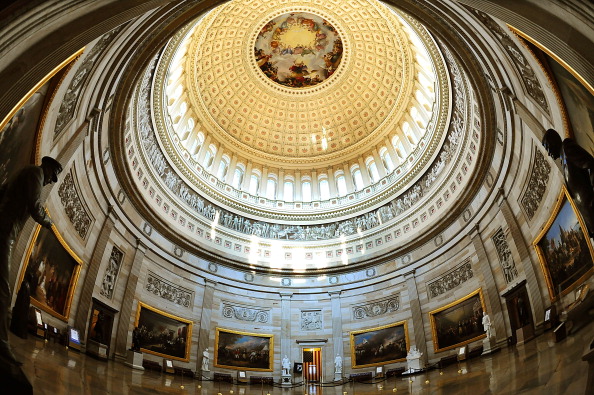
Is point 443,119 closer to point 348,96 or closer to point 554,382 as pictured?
point 348,96

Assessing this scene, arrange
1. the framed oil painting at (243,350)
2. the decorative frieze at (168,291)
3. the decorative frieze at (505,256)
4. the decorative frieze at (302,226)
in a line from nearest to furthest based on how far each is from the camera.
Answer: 1. the decorative frieze at (505,256)
2. the decorative frieze at (168,291)
3. the decorative frieze at (302,226)
4. the framed oil painting at (243,350)

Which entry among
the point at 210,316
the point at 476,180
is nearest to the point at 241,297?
the point at 210,316

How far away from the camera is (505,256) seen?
17703 mm

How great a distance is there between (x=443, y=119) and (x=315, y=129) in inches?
452

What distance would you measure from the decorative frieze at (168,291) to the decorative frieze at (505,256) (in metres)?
15.0

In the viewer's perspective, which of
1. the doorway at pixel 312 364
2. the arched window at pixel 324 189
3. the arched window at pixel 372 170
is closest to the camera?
the doorway at pixel 312 364

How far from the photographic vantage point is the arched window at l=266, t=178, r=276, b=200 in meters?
30.3

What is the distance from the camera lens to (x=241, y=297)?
24.2 metres

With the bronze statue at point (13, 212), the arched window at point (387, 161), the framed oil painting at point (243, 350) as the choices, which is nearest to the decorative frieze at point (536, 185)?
the arched window at point (387, 161)

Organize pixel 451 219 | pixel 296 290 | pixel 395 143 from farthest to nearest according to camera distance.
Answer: pixel 395 143, pixel 296 290, pixel 451 219

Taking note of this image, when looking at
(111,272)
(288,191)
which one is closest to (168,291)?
(111,272)

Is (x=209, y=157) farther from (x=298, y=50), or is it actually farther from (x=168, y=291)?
(x=168, y=291)

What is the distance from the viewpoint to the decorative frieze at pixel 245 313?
23.5 m

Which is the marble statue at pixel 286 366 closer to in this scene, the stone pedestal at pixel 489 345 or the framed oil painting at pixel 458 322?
the framed oil painting at pixel 458 322
